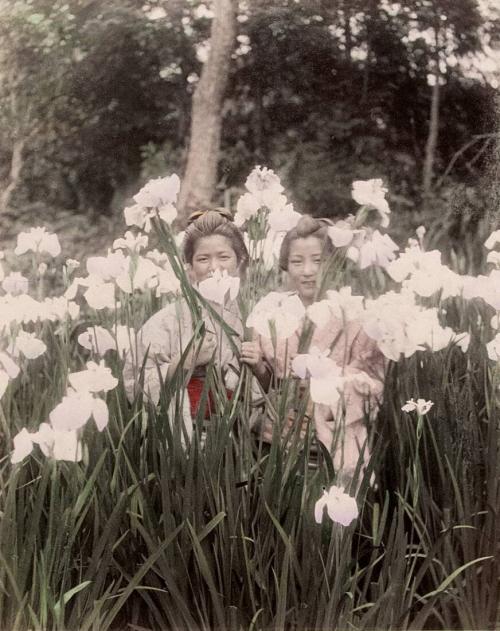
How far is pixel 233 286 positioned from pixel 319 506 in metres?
0.50

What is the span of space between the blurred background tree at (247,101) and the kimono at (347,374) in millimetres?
482

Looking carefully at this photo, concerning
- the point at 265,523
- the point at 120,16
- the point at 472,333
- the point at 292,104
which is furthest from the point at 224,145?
the point at 265,523

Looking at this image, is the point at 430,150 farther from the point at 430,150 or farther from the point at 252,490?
the point at 252,490

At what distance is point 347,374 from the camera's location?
63.1 inches

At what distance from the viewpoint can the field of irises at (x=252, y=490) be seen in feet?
4.84

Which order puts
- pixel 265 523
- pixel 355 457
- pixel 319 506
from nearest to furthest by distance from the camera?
1. pixel 319 506
2. pixel 265 523
3. pixel 355 457

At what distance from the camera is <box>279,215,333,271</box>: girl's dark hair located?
5.93ft

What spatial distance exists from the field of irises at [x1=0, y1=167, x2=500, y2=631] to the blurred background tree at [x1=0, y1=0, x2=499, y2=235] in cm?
23

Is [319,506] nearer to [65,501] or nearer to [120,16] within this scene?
[65,501]

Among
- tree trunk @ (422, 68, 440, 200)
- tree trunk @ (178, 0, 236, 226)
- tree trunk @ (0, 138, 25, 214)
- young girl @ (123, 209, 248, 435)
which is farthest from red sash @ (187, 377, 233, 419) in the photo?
tree trunk @ (422, 68, 440, 200)

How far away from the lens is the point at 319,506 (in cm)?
136

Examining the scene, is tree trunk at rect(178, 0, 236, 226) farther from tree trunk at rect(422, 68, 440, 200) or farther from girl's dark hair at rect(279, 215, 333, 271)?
tree trunk at rect(422, 68, 440, 200)

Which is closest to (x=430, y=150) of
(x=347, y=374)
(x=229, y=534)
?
(x=347, y=374)

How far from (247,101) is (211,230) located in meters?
0.39
